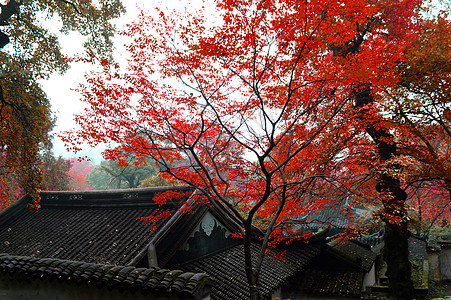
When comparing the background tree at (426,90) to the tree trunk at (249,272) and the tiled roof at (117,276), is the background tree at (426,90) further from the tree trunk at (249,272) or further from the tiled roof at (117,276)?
the tiled roof at (117,276)

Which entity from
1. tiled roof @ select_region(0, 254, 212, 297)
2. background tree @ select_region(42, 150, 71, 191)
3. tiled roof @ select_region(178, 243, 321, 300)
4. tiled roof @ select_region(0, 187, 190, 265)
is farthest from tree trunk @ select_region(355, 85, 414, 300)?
background tree @ select_region(42, 150, 71, 191)

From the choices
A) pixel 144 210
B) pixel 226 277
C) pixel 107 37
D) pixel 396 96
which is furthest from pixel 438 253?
pixel 107 37

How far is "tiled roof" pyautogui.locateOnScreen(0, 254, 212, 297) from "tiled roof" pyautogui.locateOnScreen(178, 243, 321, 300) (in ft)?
7.81

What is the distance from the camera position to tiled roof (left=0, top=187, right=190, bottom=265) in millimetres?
8219

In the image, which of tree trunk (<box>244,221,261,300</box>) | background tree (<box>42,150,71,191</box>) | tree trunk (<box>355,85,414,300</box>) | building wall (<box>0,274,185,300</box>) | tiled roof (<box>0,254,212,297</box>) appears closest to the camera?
tiled roof (<box>0,254,212,297</box>)

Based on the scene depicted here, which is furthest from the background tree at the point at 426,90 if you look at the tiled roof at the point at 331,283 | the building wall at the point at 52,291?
the building wall at the point at 52,291

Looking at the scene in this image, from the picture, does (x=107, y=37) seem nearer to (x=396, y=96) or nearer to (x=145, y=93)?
(x=145, y=93)

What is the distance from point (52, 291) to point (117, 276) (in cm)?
176

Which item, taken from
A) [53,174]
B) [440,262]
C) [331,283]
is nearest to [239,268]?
[331,283]

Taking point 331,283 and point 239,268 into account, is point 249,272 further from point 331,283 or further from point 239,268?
point 331,283

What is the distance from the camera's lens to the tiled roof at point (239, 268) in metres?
7.68

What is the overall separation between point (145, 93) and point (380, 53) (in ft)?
20.0

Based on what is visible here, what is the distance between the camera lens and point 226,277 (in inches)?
329

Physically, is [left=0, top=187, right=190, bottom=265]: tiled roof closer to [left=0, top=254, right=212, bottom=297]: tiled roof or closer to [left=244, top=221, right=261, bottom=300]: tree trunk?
[left=0, top=254, right=212, bottom=297]: tiled roof
